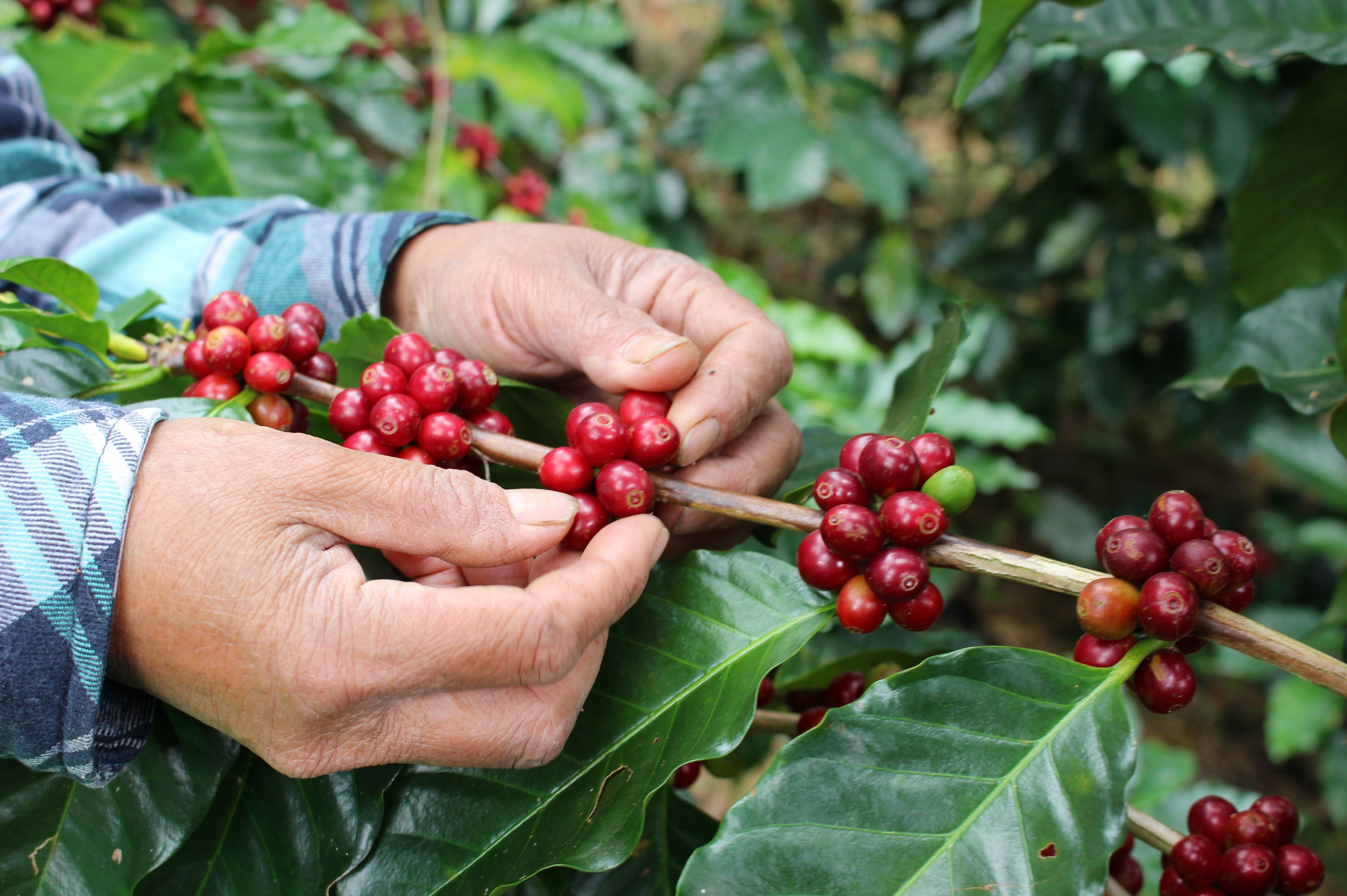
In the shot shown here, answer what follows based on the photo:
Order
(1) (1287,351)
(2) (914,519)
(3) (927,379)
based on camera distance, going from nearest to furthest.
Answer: (2) (914,519) → (3) (927,379) → (1) (1287,351)

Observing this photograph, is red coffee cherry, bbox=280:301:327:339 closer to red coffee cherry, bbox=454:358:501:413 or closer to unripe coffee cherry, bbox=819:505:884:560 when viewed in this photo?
red coffee cherry, bbox=454:358:501:413

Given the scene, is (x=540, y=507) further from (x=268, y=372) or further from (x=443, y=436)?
(x=268, y=372)

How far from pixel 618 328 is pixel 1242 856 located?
1031mm

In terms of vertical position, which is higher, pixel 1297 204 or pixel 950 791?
pixel 1297 204

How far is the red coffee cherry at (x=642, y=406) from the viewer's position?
1142mm

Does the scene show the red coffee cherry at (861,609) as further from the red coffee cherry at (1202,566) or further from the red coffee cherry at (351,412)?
the red coffee cherry at (351,412)

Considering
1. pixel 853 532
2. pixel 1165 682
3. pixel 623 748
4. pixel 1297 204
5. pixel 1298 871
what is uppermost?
pixel 1297 204

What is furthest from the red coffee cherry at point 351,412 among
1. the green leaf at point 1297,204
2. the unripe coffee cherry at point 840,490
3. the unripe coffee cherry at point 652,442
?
the green leaf at point 1297,204

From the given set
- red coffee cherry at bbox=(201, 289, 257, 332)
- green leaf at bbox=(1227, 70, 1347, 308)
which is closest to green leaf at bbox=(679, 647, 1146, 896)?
red coffee cherry at bbox=(201, 289, 257, 332)

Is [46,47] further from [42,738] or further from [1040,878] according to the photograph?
[1040,878]

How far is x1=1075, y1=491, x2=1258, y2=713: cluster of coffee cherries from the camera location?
33.5 inches

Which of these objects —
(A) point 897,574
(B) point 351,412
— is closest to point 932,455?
(A) point 897,574

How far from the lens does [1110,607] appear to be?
0.88m

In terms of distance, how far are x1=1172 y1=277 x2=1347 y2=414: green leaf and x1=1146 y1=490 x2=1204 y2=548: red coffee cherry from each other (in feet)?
1.76
